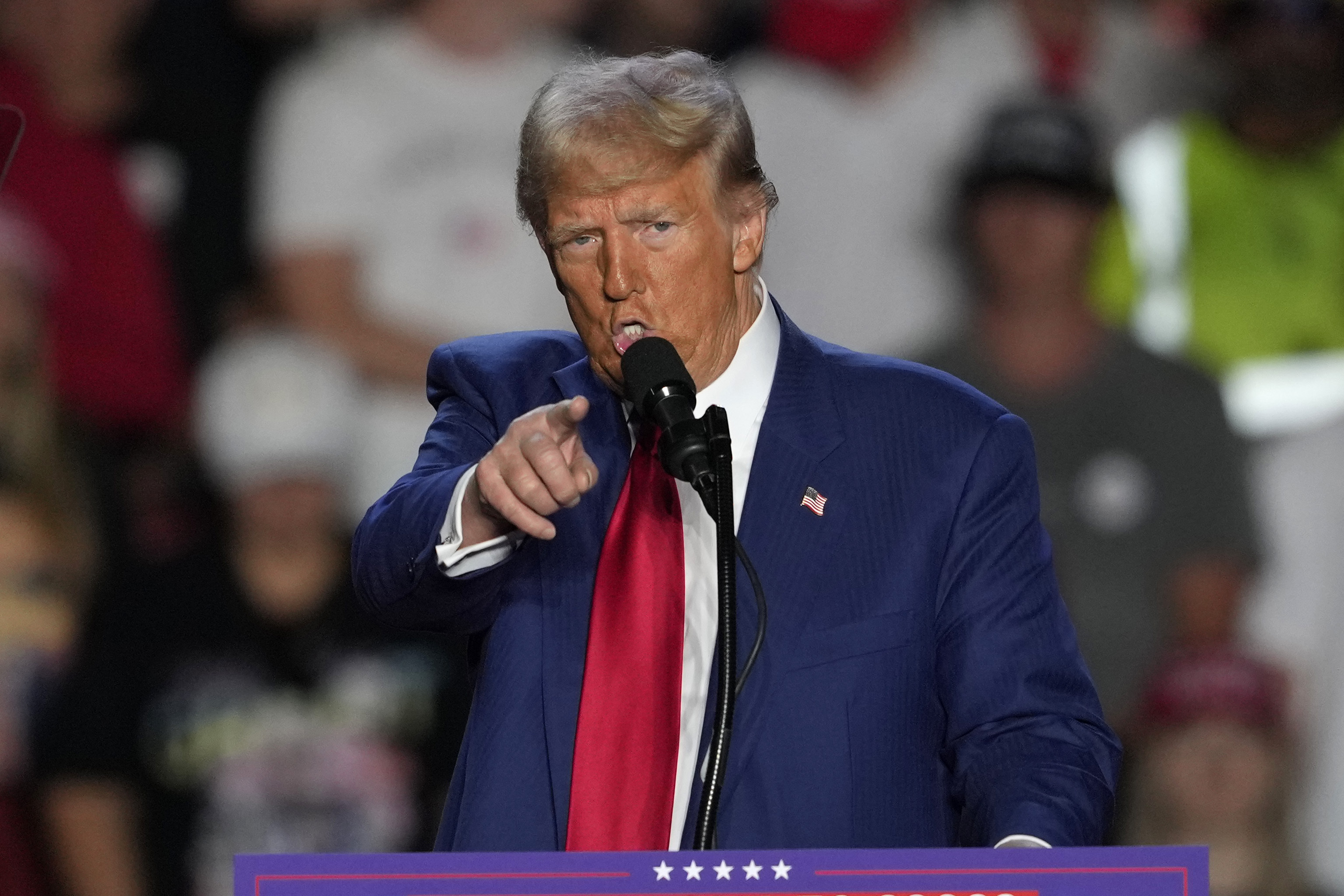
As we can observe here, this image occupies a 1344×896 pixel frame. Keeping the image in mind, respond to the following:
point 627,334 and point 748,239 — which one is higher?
point 748,239

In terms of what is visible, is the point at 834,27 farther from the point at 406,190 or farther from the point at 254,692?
the point at 254,692

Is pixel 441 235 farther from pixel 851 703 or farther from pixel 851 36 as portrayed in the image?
pixel 851 703

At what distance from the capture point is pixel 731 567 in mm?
1372

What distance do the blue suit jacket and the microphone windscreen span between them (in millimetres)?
224

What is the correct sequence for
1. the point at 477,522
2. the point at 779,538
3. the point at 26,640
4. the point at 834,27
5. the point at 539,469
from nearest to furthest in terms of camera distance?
1. the point at 539,469
2. the point at 477,522
3. the point at 779,538
4. the point at 26,640
5. the point at 834,27

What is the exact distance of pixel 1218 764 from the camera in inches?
166

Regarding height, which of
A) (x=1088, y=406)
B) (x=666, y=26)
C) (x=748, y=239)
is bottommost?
(x=748, y=239)

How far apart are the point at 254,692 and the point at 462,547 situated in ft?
8.69

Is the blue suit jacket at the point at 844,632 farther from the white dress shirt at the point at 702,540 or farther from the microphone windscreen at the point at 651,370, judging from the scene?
the microphone windscreen at the point at 651,370

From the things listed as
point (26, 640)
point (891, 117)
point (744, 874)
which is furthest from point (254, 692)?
point (744, 874)

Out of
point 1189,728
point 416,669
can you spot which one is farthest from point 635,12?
point 1189,728

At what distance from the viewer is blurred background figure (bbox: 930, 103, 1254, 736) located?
13.9 ft

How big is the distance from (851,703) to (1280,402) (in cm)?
306

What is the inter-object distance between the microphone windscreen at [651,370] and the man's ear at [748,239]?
0.29 m
